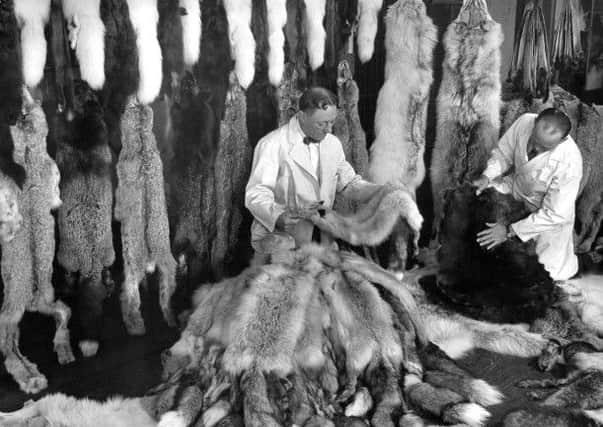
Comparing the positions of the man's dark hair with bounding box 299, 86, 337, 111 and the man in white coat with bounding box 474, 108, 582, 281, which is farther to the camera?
the man in white coat with bounding box 474, 108, 582, 281

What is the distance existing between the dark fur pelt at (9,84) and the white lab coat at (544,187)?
239 cm

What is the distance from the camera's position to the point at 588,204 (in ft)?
12.7

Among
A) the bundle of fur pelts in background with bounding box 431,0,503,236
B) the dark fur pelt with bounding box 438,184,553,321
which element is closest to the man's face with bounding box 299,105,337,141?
the dark fur pelt with bounding box 438,184,553,321

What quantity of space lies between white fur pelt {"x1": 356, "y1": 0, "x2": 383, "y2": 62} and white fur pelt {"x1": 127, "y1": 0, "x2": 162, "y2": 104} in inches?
55.1

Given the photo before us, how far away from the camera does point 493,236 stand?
3064mm

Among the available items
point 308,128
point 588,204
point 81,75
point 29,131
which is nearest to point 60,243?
point 29,131

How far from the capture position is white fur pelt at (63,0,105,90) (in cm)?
249

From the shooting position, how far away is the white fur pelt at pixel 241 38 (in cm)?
301

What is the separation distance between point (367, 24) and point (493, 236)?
1.52m

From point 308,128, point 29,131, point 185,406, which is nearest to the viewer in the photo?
point 185,406

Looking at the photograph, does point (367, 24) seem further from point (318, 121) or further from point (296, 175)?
point (296, 175)

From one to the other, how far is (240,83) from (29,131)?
110 centimetres

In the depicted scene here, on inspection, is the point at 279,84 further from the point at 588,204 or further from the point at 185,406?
the point at 588,204

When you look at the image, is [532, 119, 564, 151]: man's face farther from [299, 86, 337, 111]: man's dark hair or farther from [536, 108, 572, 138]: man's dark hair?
[299, 86, 337, 111]: man's dark hair
